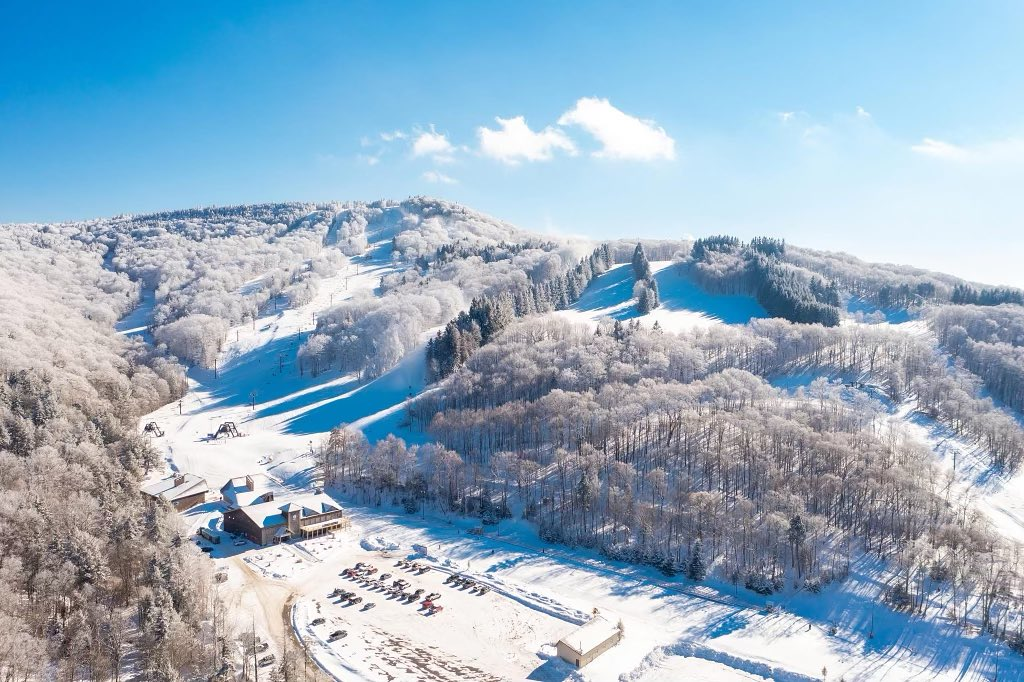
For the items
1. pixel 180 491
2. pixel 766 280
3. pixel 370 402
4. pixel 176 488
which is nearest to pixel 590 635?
pixel 180 491

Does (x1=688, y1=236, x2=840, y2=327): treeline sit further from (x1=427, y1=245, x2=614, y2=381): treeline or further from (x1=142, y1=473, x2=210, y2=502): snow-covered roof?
(x1=142, y1=473, x2=210, y2=502): snow-covered roof

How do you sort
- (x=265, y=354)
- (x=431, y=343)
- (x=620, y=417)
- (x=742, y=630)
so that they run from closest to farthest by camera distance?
(x=742, y=630), (x=620, y=417), (x=431, y=343), (x=265, y=354)

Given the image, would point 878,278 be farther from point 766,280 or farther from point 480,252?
point 480,252

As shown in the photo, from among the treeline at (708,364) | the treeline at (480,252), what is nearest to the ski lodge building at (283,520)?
the treeline at (708,364)

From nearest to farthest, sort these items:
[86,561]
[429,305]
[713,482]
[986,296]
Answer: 1. [86,561]
2. [713,482]
3. [986,296]
4. [429,305]

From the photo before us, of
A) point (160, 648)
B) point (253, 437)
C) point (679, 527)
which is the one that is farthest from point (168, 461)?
point (679, 527)

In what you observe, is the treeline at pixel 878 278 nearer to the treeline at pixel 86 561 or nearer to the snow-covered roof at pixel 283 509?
the snow-covered roof at pixel 283 509

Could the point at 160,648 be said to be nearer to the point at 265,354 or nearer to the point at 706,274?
the point at 265,354

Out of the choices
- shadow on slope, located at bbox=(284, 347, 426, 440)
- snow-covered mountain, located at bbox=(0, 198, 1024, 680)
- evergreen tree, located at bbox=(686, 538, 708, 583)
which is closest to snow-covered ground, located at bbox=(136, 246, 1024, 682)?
snow-covered mountain, located at bbox=(0, 198, 1024, 680)
